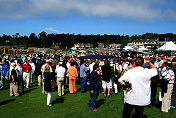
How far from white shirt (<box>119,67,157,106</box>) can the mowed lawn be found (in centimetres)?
264

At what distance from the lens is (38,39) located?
13562 centimetres

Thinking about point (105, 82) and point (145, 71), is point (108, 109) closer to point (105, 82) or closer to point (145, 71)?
point (105, 82)

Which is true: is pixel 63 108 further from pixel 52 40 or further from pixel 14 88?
pixel 52 40

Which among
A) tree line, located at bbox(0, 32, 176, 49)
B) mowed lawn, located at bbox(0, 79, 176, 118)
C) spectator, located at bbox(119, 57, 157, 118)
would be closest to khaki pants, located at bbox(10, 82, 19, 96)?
mowed lawn, located at bbox(0, 79, 176, 118)

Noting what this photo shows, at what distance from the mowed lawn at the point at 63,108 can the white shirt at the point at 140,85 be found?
104 inches

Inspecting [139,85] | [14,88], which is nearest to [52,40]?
Result: [14,88]

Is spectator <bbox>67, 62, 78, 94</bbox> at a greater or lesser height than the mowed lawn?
greater

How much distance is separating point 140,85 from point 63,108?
14.8ft

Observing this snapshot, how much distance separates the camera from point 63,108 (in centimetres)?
725

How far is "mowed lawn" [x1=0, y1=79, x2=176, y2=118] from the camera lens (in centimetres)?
628

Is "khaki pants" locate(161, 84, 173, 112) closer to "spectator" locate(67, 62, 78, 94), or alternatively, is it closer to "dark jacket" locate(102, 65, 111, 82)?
"dark jacket" locate(102, 65, 111, 82)

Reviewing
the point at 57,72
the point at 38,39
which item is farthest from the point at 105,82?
the point at 38,39

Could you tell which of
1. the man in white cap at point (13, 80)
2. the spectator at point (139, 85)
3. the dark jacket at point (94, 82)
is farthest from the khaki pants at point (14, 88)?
the spectator at point (139, 85)

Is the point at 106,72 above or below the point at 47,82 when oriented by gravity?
above
